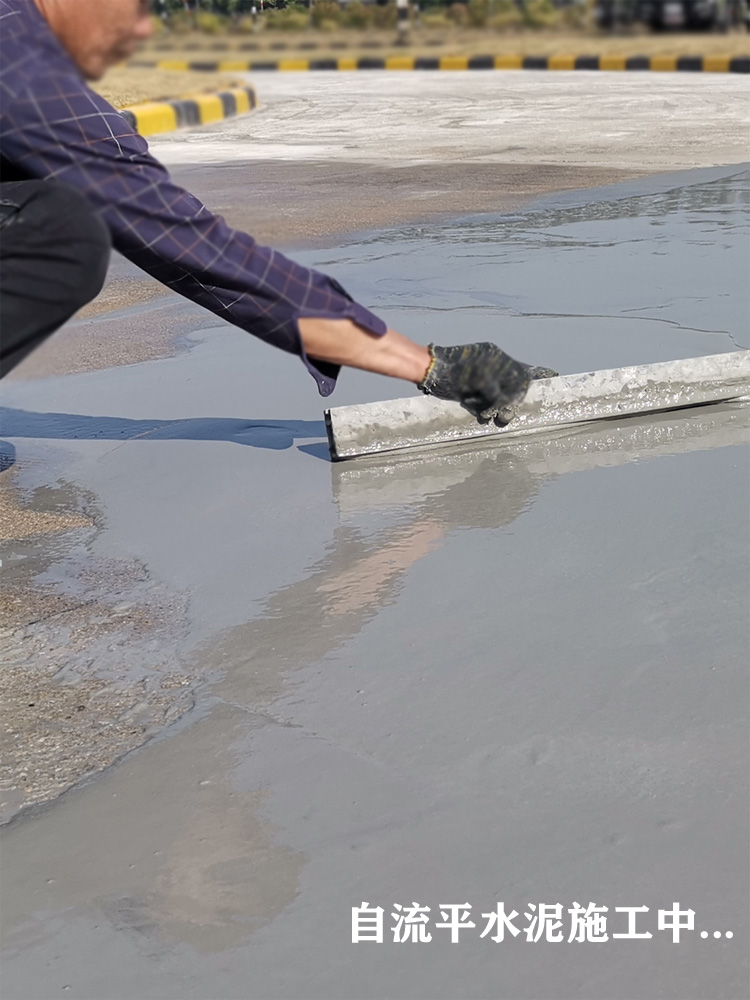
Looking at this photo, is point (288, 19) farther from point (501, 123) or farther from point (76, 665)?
point (501, 123)

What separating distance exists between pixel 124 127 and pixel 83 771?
3.66ft

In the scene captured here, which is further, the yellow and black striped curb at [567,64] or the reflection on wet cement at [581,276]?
the yellow and black striped curb at [567,64]

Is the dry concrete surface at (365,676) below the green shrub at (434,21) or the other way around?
below

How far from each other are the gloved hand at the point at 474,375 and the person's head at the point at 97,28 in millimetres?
858

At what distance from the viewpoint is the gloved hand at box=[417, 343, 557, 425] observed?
7.96 ft

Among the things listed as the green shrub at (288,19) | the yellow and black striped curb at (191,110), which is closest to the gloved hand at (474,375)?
the green shrub at (288,19)

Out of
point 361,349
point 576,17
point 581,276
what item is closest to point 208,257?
point 361,349

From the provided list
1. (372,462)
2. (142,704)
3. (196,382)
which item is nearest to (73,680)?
(142,704)

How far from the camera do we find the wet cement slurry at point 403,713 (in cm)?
167

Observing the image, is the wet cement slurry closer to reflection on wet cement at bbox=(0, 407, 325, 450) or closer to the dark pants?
reflection on wet cement at bbox=(0, 407, 325, 450)

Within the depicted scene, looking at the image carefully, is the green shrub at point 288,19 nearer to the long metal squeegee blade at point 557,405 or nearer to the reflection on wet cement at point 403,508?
the reflection on wet cement at point 403,508

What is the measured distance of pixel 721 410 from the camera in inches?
135

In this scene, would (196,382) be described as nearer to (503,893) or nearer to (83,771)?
(83,771)

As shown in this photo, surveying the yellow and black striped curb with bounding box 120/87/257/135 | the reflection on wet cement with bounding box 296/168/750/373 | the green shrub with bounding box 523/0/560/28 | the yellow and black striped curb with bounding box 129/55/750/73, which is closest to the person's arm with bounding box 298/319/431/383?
the green shrub with bounding box 523/0/560/28
